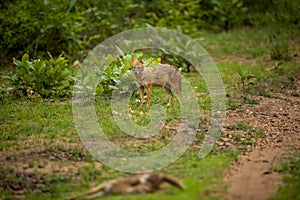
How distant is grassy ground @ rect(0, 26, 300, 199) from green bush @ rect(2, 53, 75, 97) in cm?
27

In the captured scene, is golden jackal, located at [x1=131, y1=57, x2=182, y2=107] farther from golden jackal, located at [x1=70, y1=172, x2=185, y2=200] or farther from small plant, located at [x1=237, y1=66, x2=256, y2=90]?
golden jackal, located at [x1=70, y1=172, x2=185, y2=200]

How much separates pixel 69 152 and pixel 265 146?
2487 mm

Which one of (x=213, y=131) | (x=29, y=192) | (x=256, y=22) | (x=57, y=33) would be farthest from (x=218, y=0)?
(x=29, y=192)

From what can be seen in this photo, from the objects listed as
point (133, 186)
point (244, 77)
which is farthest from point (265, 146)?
point (244, 77)

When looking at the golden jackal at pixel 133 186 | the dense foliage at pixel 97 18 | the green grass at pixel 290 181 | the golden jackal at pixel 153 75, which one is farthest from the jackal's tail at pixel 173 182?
the dense foliage at pixel 97 18

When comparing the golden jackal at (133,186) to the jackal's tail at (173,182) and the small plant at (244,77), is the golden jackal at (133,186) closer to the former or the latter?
the jackal's tail at (173,182)

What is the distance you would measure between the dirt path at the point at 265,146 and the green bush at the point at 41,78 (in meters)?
2.74

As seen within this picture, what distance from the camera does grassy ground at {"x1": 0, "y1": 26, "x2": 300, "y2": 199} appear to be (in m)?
A: 5.97

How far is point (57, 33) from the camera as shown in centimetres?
1216

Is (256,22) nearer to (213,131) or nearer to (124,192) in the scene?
(213,131)

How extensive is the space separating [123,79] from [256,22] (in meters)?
8.73

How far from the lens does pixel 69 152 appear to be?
6.90 m

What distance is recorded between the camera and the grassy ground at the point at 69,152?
5.97 metres

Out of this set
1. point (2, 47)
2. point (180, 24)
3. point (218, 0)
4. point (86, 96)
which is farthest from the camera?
point (218, 0)
